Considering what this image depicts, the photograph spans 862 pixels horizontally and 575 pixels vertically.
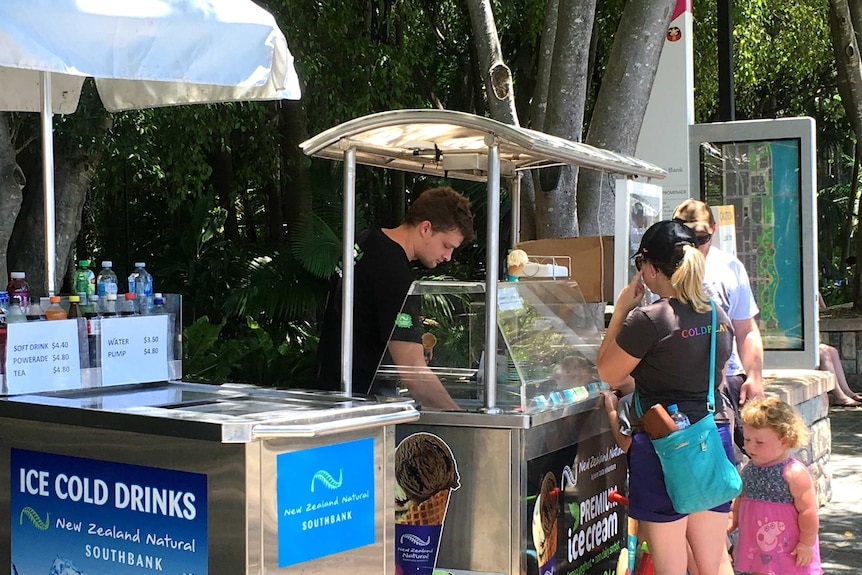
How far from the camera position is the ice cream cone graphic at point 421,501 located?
4074 millimetres

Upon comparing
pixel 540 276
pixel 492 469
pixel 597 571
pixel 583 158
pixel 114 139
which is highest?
pixel 114 139

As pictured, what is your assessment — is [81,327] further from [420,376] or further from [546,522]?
[546,522]

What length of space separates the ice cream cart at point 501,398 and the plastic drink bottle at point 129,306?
0.85 metres

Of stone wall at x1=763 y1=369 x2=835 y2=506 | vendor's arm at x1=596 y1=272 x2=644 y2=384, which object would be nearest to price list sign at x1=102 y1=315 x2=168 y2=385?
vendor's arm at x1=596 y1=272 x2=644 y2=384

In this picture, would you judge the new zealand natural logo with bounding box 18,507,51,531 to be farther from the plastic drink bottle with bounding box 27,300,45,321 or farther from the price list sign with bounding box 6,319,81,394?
the plastic drink bottle with bounding box 27,300,45,321

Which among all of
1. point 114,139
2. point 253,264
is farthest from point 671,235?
point 253,264

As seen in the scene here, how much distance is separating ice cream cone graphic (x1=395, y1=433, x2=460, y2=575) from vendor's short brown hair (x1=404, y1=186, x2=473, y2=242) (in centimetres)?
91

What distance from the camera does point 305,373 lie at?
971 cm

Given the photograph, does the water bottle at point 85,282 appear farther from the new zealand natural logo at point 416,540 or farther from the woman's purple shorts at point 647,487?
the woman's purple shorts at point 647,487

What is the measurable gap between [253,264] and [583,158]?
742 cm

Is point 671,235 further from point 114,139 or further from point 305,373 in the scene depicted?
point 114,139

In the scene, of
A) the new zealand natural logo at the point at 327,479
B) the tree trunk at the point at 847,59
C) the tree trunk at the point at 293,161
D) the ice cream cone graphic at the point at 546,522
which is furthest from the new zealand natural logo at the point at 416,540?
the tree trunk at the point at 847,59

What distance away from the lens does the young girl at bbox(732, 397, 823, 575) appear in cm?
445

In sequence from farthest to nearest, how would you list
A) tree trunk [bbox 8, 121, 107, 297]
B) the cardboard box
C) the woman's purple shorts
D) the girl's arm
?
tree trunk [bbox 8, 121, 107, 297]
the cardboard box
the girl's arm
the woman's purple shorts
